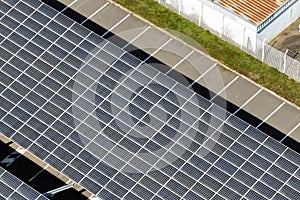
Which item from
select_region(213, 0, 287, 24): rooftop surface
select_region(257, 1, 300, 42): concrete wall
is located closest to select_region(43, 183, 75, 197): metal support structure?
select_region(257, 1, 300, 42): concrete wall

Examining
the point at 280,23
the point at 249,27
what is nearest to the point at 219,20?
the point at 249,27

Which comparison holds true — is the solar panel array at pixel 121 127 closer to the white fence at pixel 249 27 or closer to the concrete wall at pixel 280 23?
the white fence at pixel 249 27

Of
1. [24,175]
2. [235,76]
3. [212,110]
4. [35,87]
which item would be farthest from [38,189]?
[235,76]

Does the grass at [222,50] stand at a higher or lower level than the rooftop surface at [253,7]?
lower

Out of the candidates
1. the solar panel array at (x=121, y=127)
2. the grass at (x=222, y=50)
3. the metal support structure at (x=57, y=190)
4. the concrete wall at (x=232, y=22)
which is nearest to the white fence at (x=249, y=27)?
the concrete wall at (x=232, y=22)

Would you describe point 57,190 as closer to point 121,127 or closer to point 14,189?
point 14,189

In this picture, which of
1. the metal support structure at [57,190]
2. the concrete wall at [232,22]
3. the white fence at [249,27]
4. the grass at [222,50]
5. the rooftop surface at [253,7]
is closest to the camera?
the metal support structure at [57,190]
